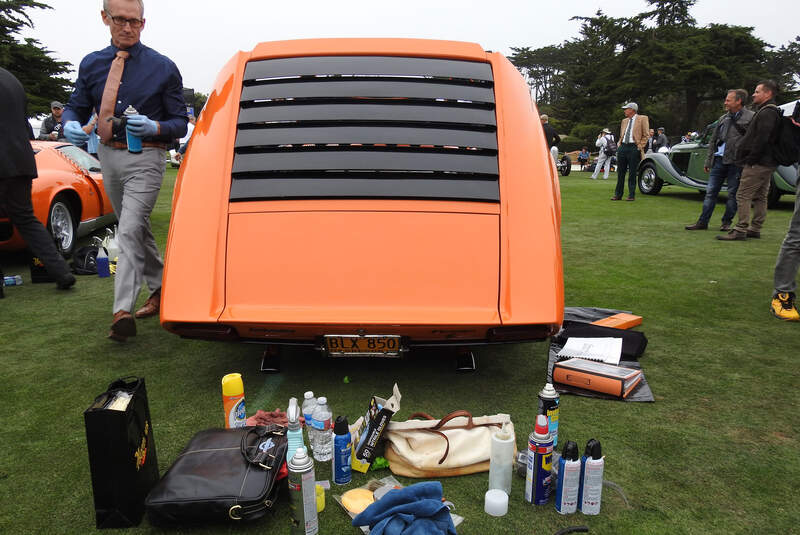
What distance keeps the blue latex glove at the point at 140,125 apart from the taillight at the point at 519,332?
2832 mm

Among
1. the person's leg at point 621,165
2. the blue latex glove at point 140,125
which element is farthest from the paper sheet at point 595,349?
the person's leg at point 621,165

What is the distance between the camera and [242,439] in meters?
2.34

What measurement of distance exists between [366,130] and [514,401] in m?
1.82

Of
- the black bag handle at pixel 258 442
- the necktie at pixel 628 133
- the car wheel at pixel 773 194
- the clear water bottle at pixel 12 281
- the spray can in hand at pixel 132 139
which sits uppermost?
the necktie at pixel 628 133

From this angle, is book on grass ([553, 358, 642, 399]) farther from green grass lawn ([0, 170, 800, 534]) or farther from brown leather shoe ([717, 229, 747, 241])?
brown leather shoe ([717, 229, 747, 241])

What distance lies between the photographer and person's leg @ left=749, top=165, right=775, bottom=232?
24.6ft

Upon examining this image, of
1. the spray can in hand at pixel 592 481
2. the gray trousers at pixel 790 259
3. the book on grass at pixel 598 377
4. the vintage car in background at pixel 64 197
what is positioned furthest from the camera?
the vintage car in background at pixel 64 197

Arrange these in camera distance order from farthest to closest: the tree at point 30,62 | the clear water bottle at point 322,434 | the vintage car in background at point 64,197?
the tree at point 30,62 → the vintage car in background at point 64,197 → the clear water bottle at point 322,434

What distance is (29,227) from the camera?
212 inches

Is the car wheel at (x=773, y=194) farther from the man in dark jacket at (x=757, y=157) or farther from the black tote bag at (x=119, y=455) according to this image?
the black tote bag at (x=119, y=455)

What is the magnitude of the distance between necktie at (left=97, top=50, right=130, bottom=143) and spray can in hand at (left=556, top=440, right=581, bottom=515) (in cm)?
372

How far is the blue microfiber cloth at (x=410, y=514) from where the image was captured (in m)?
1.95

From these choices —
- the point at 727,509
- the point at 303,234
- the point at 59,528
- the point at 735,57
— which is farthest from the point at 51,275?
the point at 735,57

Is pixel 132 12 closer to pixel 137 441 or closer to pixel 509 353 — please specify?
pixel 137 441
